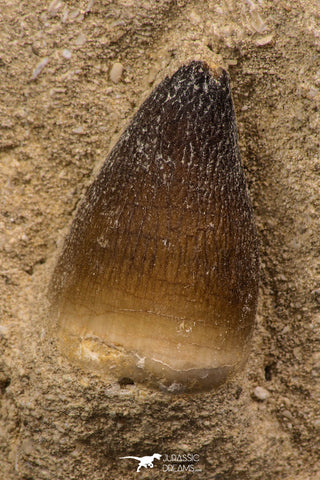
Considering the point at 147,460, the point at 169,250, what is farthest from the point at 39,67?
the point at 147,460

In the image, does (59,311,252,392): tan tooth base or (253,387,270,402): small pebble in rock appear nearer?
(59,311,252,392): tan tooth base

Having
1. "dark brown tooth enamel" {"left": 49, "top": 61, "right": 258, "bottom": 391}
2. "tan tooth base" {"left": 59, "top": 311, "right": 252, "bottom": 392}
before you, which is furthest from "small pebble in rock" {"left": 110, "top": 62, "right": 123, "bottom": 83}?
"tan tooth base" {"left": 59, "top": 311, "right": 252, "bottom": 392}

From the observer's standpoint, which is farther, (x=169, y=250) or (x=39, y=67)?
(x=39, y=67)

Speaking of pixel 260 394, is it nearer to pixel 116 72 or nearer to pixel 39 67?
pixel 116 72

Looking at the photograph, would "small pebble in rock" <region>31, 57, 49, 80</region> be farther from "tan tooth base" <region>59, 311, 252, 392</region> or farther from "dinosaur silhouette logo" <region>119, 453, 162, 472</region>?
"dinosaur silhouette logo" <region>119, 453, 162, 472</region>

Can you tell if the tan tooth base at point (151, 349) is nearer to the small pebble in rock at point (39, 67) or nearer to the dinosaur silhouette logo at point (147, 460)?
the dinosaur silhouette logo at point (147, 460)

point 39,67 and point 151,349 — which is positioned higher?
point 39,67

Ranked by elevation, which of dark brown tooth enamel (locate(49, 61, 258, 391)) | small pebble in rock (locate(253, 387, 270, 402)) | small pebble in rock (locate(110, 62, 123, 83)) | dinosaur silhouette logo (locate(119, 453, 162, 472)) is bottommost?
dinosaur silhouette logo (locate(119, 453, 162, 472))
